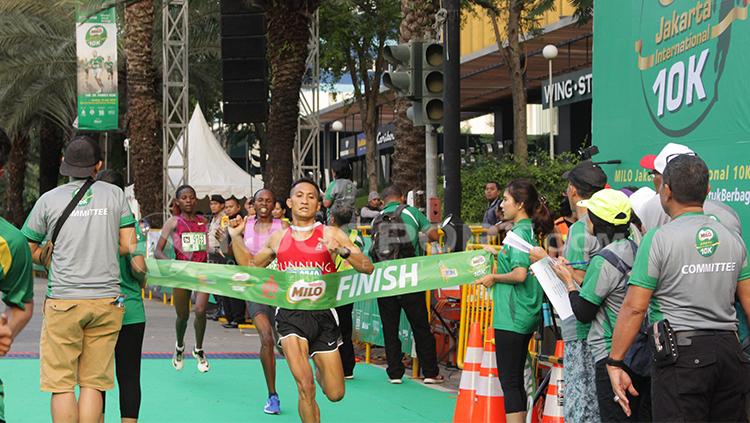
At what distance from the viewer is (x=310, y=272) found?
7.83 meters

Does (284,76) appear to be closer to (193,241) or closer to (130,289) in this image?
(193,241)

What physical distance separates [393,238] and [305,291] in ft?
11.4

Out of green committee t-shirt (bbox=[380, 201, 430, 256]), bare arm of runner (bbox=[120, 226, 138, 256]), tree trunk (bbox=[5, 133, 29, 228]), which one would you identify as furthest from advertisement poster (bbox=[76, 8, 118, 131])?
bare arm of runner (bbox=[120, 226, 138, 256])

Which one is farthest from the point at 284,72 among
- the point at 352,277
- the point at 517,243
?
the point at 517,243

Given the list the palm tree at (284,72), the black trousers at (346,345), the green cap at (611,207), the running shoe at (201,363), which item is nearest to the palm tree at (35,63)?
the palm tree at (284,72)

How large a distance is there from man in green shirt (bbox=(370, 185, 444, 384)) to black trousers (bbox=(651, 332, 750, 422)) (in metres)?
6.22

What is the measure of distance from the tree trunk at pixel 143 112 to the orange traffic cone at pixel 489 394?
1680 centimetres

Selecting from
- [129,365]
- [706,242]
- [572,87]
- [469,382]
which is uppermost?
[572,87]

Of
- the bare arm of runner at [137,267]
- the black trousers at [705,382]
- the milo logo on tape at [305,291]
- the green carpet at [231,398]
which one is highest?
the bare arm of runner at [137,267]

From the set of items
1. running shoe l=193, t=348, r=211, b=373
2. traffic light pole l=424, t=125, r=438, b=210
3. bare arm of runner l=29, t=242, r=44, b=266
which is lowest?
running shoe l=193, t=348, r=211, b=373

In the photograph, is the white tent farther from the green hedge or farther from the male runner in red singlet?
the male runner in red singlet

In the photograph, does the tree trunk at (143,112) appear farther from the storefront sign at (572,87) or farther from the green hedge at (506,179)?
the storefront sign at (572,87)

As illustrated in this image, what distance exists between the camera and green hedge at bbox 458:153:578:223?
19.0 metres

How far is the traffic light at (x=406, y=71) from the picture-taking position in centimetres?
1139
